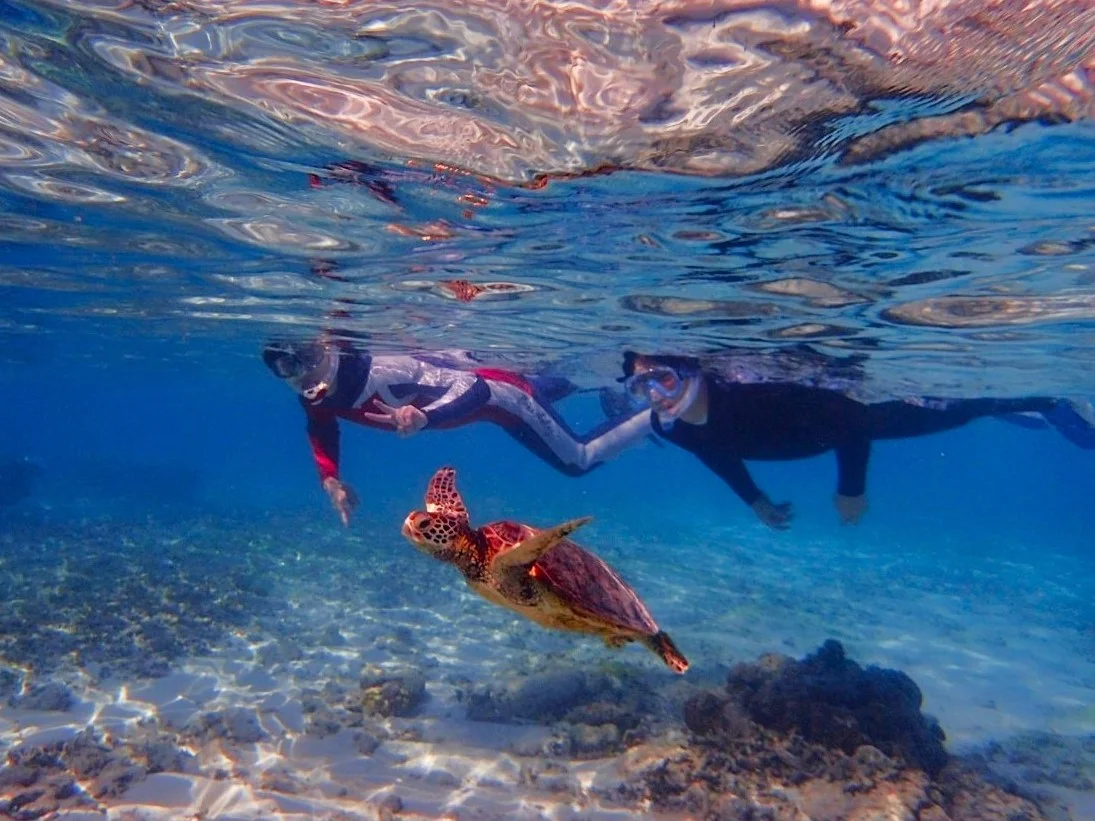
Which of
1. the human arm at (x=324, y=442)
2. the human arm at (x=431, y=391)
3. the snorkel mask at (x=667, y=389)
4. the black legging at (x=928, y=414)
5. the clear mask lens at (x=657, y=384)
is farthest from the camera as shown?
the clear mask lens at (x=657, y=384)

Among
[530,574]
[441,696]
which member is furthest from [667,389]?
[530,574]

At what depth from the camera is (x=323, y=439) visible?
11.7m

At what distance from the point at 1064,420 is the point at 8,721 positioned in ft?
67.4

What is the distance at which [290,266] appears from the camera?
522 inches

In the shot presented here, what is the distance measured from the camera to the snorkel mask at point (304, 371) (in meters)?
11.5

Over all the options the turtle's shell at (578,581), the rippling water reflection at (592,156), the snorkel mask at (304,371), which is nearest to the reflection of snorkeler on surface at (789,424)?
the rippling water reflection at (592,156)

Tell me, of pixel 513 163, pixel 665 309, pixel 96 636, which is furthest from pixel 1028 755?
pixel 96 636

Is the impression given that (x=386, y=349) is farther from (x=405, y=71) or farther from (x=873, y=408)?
(x=405, y=71)

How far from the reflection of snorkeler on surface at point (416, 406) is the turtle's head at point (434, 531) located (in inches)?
249

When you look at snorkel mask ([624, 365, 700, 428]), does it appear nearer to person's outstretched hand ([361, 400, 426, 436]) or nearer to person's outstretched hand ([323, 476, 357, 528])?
person's outstretched hand ([361, 400, 426, 436])

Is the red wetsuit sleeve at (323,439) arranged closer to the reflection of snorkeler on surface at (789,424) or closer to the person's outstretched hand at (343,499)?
the person's outstretched hand at (343,499)

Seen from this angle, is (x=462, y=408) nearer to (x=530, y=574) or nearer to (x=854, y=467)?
(x=854, y=467)

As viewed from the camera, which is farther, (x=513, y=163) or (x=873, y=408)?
(x=873, y=408)

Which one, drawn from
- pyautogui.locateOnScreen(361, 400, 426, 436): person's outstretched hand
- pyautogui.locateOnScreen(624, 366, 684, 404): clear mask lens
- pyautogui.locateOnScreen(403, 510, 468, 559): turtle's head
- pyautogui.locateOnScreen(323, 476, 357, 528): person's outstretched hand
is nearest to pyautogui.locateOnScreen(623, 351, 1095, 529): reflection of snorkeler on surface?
pyautogui.locateOnScreen(624, 366, 684, 404): clear mask lens
